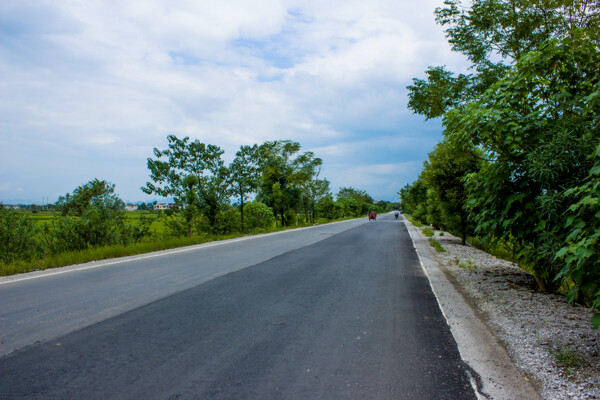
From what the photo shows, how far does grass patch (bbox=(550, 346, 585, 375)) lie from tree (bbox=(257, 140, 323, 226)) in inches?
1271

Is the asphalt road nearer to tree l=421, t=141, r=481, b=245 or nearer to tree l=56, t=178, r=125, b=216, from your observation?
tree l=421, t=141, r=481, b=245

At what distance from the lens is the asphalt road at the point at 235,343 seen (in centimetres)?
287

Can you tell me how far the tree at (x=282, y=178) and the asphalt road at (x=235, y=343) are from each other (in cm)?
2948

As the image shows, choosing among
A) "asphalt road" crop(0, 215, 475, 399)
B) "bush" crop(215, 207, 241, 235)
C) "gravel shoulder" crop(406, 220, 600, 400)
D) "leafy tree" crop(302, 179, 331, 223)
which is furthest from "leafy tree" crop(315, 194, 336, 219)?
"asphalt road" crop(0, 215, 475, 399)

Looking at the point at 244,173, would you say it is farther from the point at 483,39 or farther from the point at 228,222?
the point at 483,39

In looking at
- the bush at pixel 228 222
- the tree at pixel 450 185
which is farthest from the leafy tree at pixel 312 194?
the tree at pixel 450 185

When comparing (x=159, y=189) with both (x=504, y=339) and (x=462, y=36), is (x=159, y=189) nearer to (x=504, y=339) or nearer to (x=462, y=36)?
(x=462, y=36)

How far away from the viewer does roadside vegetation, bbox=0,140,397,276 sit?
35.6ft

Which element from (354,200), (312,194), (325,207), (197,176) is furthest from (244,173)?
(354,200)

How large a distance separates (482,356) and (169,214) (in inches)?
785

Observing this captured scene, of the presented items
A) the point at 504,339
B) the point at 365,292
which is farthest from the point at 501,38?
the point at 504,339

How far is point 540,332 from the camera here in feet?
13.6

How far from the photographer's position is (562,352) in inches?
140

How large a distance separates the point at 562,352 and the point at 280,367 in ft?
9.44
